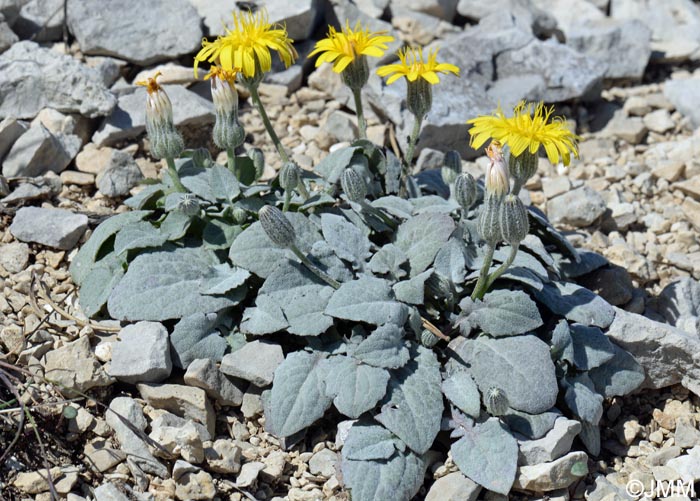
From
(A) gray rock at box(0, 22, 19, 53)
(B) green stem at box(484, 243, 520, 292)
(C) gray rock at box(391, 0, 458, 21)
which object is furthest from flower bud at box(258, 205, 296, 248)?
(C) gray rock at box(391, 0, 458, 21)

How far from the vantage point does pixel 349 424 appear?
15.0 ft

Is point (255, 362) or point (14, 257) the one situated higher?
point (14, 257)

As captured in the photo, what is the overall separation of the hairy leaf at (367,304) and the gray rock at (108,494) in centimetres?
140

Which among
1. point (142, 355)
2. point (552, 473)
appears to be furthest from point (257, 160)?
point (552, 473)

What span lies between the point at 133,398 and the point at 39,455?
1.97ft

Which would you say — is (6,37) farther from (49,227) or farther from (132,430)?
(132,430)

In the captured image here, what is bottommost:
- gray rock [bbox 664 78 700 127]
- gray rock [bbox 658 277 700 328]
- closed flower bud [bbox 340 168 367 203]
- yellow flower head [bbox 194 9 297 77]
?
gray rock [bbox 658 277 700 328]

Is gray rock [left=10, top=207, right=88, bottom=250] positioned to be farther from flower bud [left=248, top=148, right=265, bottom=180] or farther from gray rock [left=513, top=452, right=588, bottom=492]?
gray rock [left=513, top=452, right=588, bottom=492]

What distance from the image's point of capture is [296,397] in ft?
14.8

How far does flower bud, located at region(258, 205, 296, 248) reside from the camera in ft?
15.0

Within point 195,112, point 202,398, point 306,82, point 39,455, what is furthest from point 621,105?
point 39,455

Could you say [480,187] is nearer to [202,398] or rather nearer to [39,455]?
[202,398]

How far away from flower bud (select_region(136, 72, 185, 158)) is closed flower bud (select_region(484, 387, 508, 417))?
232cm

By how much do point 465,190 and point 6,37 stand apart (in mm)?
3840
